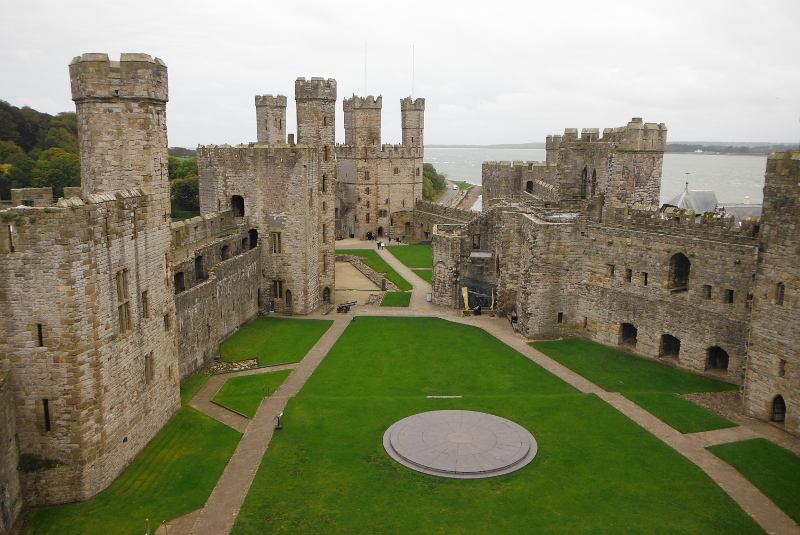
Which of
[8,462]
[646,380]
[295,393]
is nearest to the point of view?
[8,462]

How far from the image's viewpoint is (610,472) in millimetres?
16500

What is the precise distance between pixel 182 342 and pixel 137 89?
912 centimetres

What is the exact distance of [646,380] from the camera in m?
22.7

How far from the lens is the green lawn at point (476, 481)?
1436 cm

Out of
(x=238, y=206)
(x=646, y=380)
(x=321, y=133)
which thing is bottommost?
(x=646, y=380)

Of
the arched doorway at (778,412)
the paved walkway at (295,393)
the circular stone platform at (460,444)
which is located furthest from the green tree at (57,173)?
the arched doorway at (778,412)

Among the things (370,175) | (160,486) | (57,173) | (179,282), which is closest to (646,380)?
(160,486)

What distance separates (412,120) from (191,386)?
139 ft

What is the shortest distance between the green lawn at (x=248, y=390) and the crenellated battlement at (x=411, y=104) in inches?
1582

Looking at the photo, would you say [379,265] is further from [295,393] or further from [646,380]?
[646,380]

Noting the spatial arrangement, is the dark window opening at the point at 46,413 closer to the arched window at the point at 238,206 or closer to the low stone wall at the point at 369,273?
the arched window at the point at 238,206

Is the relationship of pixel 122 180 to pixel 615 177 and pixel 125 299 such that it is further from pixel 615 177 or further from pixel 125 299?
pixel 615 177

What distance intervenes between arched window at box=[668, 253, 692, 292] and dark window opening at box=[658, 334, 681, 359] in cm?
195

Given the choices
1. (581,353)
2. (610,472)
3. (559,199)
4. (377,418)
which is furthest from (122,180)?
(559,199)
